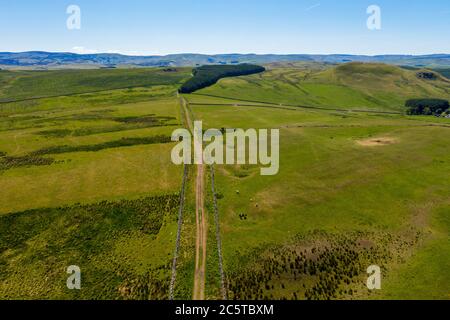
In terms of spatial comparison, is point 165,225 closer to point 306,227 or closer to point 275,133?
point 306,227

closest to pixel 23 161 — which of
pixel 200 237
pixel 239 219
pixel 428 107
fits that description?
pixel 200 237

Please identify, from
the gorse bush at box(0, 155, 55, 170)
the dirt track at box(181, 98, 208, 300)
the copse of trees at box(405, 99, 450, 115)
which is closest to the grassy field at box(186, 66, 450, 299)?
the dirt track at box(181, 98, 208, 300)

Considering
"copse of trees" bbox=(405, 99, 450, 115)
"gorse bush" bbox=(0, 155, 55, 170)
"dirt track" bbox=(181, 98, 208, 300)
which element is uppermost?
"copse of trees" bbox=(405, 99, 450, 115)

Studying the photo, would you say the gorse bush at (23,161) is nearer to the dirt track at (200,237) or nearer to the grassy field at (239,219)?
the grassy field at (239,219)

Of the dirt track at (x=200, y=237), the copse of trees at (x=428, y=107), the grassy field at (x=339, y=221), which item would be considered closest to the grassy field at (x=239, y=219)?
the grassy field at (x=339, y=221)

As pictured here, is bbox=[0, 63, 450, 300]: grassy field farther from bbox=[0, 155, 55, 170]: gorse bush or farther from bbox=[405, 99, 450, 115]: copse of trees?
bbox=[405, 99, 450, 115]: copse of trees

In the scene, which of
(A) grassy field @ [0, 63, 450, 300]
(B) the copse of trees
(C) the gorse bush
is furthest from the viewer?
(B) the copse of trees

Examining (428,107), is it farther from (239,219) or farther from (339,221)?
(239,219)

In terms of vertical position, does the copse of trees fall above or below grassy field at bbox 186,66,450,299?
above

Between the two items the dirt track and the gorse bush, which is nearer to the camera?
the dirt track

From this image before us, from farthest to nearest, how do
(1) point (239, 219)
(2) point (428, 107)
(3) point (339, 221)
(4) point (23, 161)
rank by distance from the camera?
(2) point (428, 107) → (4) point (23, 161) → (1) point (239, 219) → (3) point (339, 221)
